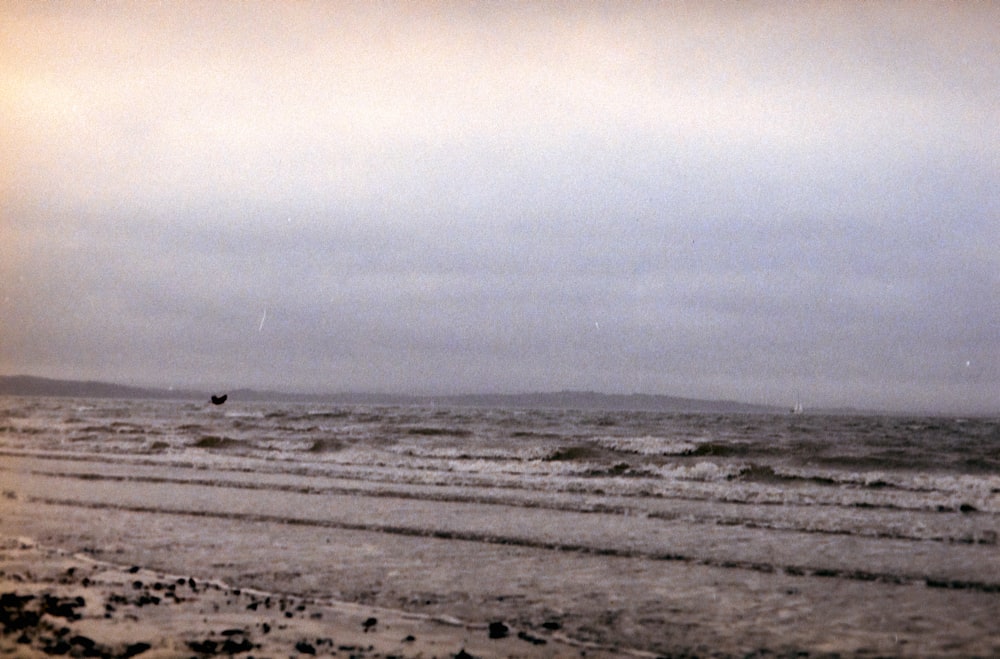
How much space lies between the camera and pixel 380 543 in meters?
13.6

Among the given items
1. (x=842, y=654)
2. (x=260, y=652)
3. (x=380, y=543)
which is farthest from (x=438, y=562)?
(x=842, y=654)

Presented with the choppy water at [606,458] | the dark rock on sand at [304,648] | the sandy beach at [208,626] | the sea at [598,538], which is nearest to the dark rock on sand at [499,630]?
the sandy beach at [208,626]

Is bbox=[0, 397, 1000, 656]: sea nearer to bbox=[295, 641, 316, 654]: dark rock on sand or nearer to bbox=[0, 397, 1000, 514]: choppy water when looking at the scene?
bbox=[0, 397, 1000, 514]: choppy water

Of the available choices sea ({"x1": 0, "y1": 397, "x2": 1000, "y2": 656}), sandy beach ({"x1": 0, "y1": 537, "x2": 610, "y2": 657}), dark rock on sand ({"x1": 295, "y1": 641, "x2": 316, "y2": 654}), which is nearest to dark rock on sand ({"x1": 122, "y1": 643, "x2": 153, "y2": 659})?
sandy beach ({"x1": 0, "y1": 537, "x2": 610, "y2": 657})

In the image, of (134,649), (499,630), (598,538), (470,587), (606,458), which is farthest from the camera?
(606,458)

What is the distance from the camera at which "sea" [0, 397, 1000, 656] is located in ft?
29.5

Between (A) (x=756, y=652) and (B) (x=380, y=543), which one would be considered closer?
(A) (x=756, y=652)

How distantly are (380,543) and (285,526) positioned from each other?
2.40 meters

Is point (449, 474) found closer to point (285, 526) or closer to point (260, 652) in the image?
point (285, 526)

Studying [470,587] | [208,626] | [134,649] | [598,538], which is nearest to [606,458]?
[598,538]

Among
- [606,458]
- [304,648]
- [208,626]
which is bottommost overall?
[606,458]

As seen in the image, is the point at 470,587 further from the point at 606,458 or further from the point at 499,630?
the point at 606,458

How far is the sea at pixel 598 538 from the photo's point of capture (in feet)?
29.5

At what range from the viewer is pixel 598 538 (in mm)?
14055
